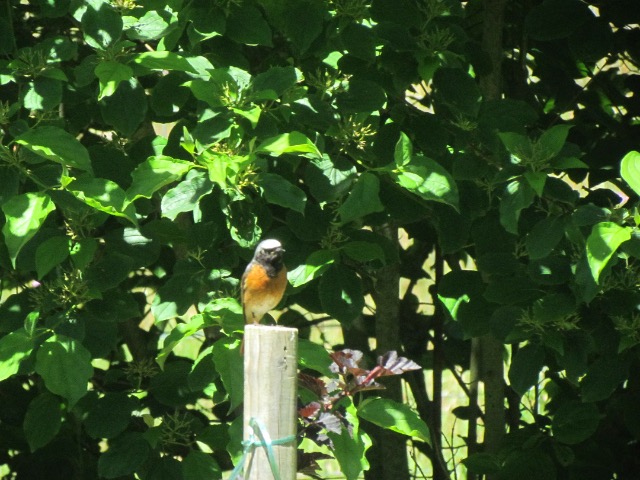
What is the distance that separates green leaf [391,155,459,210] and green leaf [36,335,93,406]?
→ 1331 millimetres

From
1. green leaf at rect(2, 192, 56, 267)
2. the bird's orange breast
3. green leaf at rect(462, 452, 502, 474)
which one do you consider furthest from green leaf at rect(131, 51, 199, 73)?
green leaf at rect(462, 452, 502, 474)

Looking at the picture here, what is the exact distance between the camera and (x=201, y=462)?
3.94 metres

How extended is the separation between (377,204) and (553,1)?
1378 millimetres

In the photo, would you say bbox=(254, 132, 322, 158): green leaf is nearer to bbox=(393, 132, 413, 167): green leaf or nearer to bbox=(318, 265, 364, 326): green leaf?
bbox=(393, 132, 413, 167): green leaf

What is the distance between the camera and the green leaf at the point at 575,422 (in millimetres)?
4168

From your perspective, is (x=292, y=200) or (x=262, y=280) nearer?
(x=292, y=200)

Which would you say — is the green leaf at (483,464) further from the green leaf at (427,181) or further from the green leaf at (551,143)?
the green leaf at (551,143)

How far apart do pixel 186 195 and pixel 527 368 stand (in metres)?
1.57

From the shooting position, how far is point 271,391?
265 cm

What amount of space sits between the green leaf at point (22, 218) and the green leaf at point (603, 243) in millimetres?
1812

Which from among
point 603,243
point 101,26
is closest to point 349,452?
point 603,243

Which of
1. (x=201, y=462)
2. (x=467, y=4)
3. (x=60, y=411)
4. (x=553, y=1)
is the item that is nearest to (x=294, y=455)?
(x=201, y=462)

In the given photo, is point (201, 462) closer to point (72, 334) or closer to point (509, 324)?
point (72, 334)

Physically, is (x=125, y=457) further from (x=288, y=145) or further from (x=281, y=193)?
(x=288, y=145)
